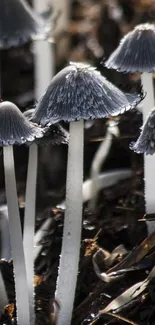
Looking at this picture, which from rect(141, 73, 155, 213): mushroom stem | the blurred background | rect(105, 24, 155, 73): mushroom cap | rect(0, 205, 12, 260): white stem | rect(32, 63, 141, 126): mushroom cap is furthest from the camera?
the blurred background

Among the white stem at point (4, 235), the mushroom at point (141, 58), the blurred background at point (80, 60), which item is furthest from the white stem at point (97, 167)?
the mushroom at point (141, 58)

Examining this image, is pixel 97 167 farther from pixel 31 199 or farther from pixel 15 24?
pixel 31 199

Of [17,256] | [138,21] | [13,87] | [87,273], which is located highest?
[138,21]

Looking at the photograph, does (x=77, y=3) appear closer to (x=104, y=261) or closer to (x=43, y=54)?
(x=43, y=54)

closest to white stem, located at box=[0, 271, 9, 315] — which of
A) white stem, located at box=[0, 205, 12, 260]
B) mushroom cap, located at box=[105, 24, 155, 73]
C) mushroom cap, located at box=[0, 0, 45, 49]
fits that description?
white stem, located at box=[0, 205, 12, 260]

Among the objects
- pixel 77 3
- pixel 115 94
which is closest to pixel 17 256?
pixel 115 94

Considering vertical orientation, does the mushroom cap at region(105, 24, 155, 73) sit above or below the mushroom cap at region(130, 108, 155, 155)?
above

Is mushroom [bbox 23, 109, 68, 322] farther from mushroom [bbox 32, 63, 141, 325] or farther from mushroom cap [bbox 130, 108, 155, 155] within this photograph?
mushroom cap [bbox 130, 108, 155, 155]

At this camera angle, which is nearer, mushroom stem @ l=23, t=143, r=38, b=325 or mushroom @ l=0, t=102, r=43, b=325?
mushroom @ l=0, t=102, r=43, b=325

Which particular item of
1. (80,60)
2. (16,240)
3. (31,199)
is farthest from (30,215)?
(80,60)
